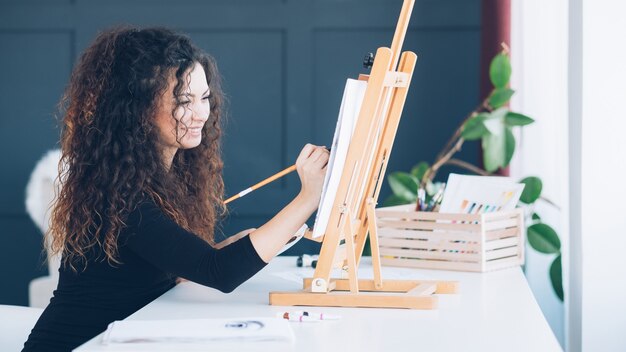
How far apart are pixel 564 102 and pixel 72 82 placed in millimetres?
1613

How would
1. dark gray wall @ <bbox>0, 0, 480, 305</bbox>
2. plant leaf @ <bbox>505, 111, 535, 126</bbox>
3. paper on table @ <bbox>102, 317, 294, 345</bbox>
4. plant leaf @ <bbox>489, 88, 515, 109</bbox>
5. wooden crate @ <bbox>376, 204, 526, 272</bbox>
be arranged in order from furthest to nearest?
dark gray wall @ <bbox>0, 0, 480, 305</bbox>
plant leaf @ <bbox>489, 88, 515, 109</bbox>
plant leaf @ <bbox>505, 111, 535, 126</bbox>
wooden crate @ <bbox>376, 204, 526, 272</bbox>
paper on table @ <bbox>102, 317, 294, 345</bbox>

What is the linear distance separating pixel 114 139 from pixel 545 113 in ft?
5.69

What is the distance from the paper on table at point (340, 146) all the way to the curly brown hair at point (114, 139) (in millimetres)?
332

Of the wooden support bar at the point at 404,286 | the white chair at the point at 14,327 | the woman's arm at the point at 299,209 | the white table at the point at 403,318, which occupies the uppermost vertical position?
the woman's arm at the point at 299,209

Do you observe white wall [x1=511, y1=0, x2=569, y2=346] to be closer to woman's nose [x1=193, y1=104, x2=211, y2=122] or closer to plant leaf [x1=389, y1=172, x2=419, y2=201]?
plant leaf [x1=389, y1=172, x2=419, y2=201]

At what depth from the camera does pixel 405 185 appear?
3.05m

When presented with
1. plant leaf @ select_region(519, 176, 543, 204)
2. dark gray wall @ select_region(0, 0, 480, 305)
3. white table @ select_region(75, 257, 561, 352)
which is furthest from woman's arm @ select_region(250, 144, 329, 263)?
dark gray wall @ select_region(0, 0, 480, 305)

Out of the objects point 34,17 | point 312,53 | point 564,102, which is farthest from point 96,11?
point 564,102

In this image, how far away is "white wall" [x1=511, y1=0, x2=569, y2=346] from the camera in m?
2.91

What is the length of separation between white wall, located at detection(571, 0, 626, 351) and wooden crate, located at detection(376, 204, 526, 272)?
18cm

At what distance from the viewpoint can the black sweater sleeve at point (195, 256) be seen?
5.19 feet

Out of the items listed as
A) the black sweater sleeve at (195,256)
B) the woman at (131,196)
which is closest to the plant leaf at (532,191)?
the woman at (131,196)

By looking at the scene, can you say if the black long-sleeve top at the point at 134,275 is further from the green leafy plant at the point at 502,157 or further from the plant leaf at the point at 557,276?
the plant leaf at the point at 557,276

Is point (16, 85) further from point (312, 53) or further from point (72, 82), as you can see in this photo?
point (72, 82)
